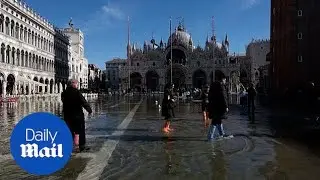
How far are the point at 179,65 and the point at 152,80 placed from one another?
13.5 meters

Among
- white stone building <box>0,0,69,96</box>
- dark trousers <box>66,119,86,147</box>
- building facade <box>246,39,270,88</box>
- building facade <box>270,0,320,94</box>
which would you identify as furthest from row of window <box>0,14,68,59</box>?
building facade <box>246,39,270,88</box>

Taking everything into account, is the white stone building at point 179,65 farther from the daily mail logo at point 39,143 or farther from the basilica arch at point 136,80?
the daily mail logo at point 39,143

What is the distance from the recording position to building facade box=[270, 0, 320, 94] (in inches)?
1475

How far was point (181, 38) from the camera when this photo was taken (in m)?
154

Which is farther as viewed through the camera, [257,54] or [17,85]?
[257,54]

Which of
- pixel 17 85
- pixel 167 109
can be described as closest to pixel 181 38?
pixel 17 85

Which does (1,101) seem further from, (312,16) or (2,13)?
(312,16)

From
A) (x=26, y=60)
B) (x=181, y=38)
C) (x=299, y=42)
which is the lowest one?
(x=299, y=42)

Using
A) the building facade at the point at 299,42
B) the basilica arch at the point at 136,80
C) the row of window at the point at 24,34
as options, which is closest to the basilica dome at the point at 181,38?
the basilica arch at the point at 136,80

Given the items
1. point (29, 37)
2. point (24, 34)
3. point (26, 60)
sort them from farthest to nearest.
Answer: point (29, 37)
point (26, 60)
point (24, 34)

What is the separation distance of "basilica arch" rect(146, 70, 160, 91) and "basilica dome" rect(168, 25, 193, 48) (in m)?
12.3

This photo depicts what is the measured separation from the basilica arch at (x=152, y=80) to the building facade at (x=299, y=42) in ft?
365

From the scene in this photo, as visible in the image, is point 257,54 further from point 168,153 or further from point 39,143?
point 39,143

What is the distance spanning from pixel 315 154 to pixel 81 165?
17.0 feet
